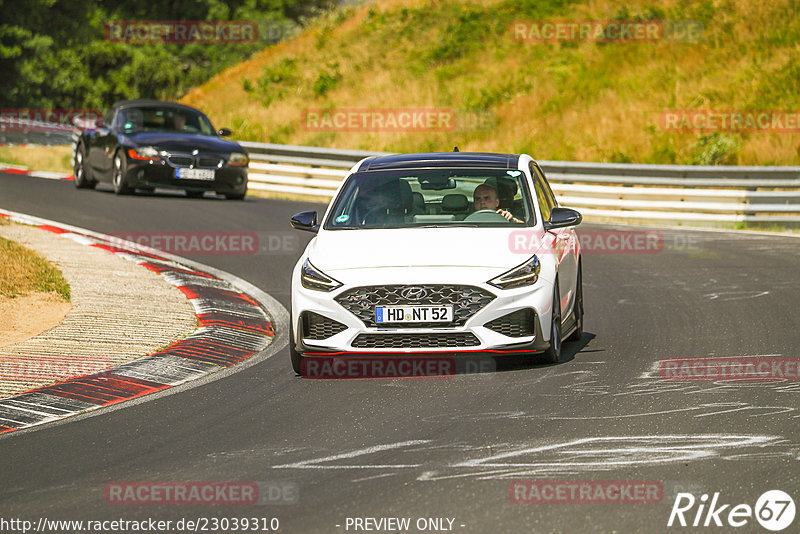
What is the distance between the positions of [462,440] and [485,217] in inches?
124

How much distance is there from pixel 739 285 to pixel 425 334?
6172 millimetres

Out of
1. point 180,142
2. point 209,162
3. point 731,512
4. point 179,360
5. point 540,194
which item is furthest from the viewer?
point 209,162

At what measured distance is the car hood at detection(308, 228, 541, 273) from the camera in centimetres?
893

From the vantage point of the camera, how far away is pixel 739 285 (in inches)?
545

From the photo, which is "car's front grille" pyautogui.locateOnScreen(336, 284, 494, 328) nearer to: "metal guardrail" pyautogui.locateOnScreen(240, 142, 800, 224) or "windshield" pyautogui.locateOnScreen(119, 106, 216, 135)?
"metal guardrail" pyautogui.locateOnScreen(240, 142, 800, 224)

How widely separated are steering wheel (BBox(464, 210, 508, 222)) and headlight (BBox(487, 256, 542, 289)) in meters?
0.82

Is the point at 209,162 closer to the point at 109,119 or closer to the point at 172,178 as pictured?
the point at 172,178

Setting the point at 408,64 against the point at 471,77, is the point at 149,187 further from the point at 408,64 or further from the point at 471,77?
the point at 408,64

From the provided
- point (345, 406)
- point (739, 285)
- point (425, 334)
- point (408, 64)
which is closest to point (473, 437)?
point (345, 406)

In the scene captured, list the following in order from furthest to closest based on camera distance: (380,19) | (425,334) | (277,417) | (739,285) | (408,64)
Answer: (380,19)
(408,64)
(739,285)
(425,334)
(277,417)

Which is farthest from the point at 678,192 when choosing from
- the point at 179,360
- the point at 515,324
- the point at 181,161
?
the point at 179,360

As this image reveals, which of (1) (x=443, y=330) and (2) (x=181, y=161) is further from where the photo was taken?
(2) (x=181, y=161)

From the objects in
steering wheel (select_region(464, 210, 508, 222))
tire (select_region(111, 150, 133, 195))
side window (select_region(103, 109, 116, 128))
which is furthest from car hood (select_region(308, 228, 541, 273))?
side window (select_region(103, 109, 116, 128))

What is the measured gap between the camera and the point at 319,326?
8969 mm
